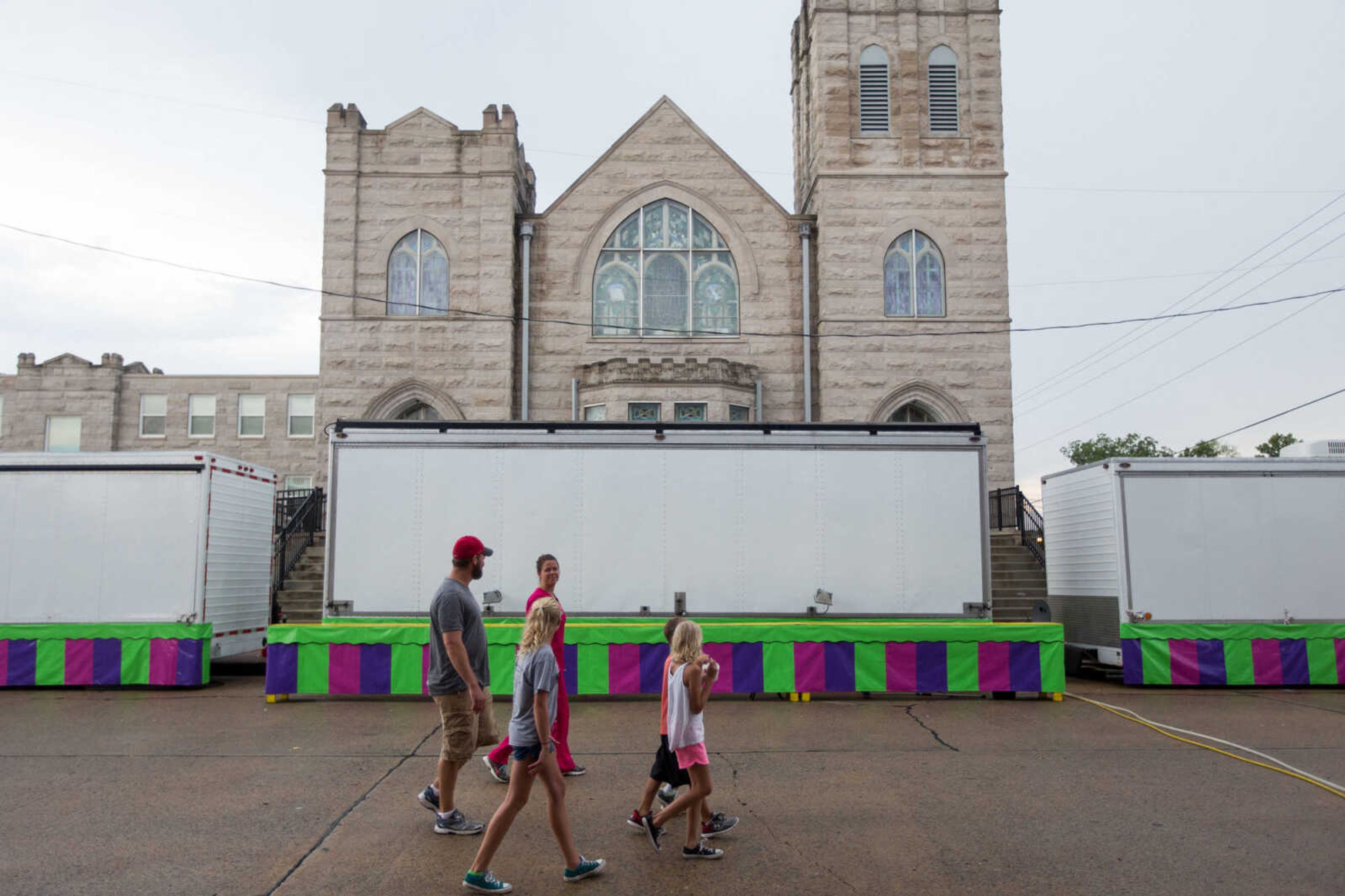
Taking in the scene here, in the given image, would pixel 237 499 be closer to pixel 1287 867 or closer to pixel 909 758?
pixel 909 758

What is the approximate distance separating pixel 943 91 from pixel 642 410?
11.5m

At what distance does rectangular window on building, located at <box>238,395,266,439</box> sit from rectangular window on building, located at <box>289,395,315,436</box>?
3.90 ft

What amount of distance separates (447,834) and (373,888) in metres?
0.97

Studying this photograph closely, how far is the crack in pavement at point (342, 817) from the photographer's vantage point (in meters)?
5.59

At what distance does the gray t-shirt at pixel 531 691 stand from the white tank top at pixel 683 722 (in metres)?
0.99

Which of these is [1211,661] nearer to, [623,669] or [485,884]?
[623,669]

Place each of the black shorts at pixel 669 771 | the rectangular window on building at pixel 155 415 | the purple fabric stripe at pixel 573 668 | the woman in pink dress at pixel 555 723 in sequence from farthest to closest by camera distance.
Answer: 1. the rectangular window on building at pixel 155 415
2. the purple fabric stripe at pixel 573 668
3. the woman in pink dress at pixel 555 723
4. the black shorts at pixel 669 771

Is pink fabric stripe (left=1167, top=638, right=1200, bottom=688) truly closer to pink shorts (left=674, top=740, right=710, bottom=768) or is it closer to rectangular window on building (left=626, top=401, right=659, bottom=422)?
pink shorts (left=674, top=740, right=710, bottom=768)

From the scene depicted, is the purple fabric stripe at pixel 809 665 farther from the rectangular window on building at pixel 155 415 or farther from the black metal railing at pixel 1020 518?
the rectangular window on building at pixel 155 415

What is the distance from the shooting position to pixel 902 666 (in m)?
12.0

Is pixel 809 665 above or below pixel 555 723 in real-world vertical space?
below

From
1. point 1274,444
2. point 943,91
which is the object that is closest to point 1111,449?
point 1274,444

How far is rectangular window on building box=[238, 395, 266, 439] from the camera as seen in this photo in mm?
38969

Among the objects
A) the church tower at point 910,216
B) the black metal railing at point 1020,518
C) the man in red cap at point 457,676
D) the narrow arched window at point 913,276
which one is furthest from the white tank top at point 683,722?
the narrow arched window at point 913,276
